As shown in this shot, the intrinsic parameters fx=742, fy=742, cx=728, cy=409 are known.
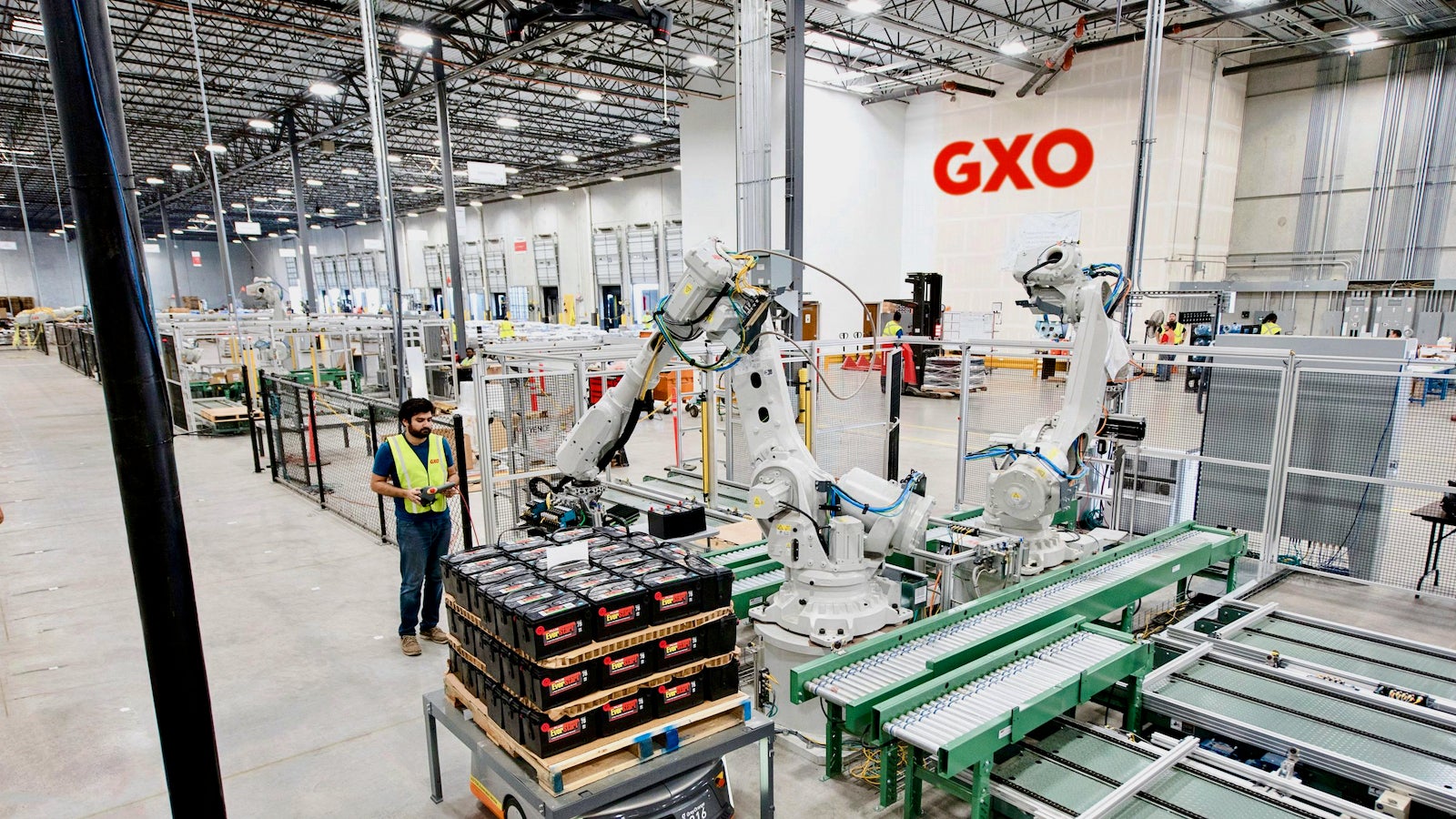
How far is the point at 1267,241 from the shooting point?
19.4 m

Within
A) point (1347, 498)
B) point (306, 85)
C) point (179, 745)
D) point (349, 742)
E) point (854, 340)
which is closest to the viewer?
point (179, 745)

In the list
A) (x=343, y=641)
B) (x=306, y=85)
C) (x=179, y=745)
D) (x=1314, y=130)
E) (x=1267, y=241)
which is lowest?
(x=343, y=641)

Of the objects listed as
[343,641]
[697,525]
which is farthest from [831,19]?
[343,641]

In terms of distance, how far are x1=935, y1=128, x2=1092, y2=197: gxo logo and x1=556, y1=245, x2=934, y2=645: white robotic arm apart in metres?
17.8

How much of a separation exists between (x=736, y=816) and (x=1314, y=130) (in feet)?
73.4

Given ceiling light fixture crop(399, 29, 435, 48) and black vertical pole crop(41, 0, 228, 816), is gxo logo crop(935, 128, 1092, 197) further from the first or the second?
black vertical pole crop(41, 0, 228, 816)

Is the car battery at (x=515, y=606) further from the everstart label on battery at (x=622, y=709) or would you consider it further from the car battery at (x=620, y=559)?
the everstart label on battery at (x=622, y=709)

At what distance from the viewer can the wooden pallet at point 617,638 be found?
291 centimetres

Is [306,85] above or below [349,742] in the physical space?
above

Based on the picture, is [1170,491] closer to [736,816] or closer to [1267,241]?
[736,816]

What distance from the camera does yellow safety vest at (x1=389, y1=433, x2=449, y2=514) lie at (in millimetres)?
5121

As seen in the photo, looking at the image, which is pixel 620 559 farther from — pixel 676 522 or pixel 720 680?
pixel 676 522

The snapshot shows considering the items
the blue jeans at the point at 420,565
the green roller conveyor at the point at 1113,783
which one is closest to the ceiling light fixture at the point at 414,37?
the blue jeans at the point at 420,565

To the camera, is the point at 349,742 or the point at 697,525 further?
the point at 697,525
